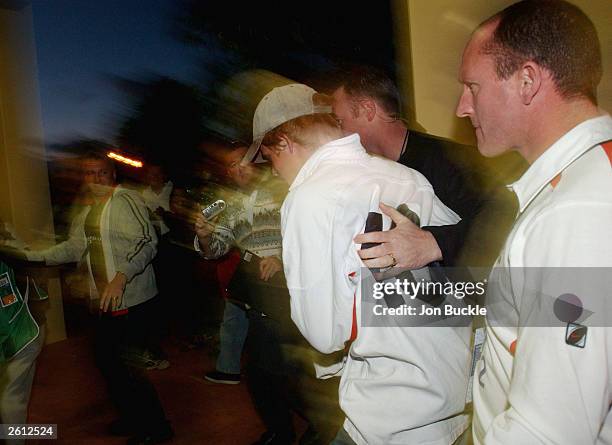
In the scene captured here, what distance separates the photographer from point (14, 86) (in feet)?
12.8

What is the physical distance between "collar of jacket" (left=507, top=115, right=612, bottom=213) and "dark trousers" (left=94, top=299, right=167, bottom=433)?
212 cm

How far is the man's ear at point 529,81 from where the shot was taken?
0.81 metres

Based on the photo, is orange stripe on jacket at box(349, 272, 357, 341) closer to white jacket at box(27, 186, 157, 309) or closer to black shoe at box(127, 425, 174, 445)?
white jacket at box(27, 186, 157, 309)

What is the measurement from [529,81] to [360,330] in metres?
0.58

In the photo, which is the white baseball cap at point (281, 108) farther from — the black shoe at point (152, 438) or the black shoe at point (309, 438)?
the black shoe at point (152, 438)

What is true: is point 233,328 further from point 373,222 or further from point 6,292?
point 373,222

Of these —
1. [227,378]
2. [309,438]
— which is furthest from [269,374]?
[227,378]

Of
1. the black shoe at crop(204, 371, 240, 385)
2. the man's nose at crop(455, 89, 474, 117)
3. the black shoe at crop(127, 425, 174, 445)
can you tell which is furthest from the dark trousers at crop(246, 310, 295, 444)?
the man's nose at crop(455, 89, 474, 117)

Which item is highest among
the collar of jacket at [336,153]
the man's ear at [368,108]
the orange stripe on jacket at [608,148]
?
the man's ear at [368,108]

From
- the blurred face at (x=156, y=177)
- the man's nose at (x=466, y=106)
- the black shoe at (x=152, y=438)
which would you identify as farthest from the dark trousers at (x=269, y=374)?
the blurred face at (x=156, y=177)

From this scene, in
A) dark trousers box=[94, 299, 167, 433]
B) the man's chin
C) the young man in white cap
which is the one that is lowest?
dark trousers box=[94, 299, 167, 433]

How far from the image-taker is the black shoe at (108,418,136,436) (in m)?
2.67

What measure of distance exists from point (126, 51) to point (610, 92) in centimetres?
524

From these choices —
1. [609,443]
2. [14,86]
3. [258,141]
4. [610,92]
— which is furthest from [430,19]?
[14,86]
